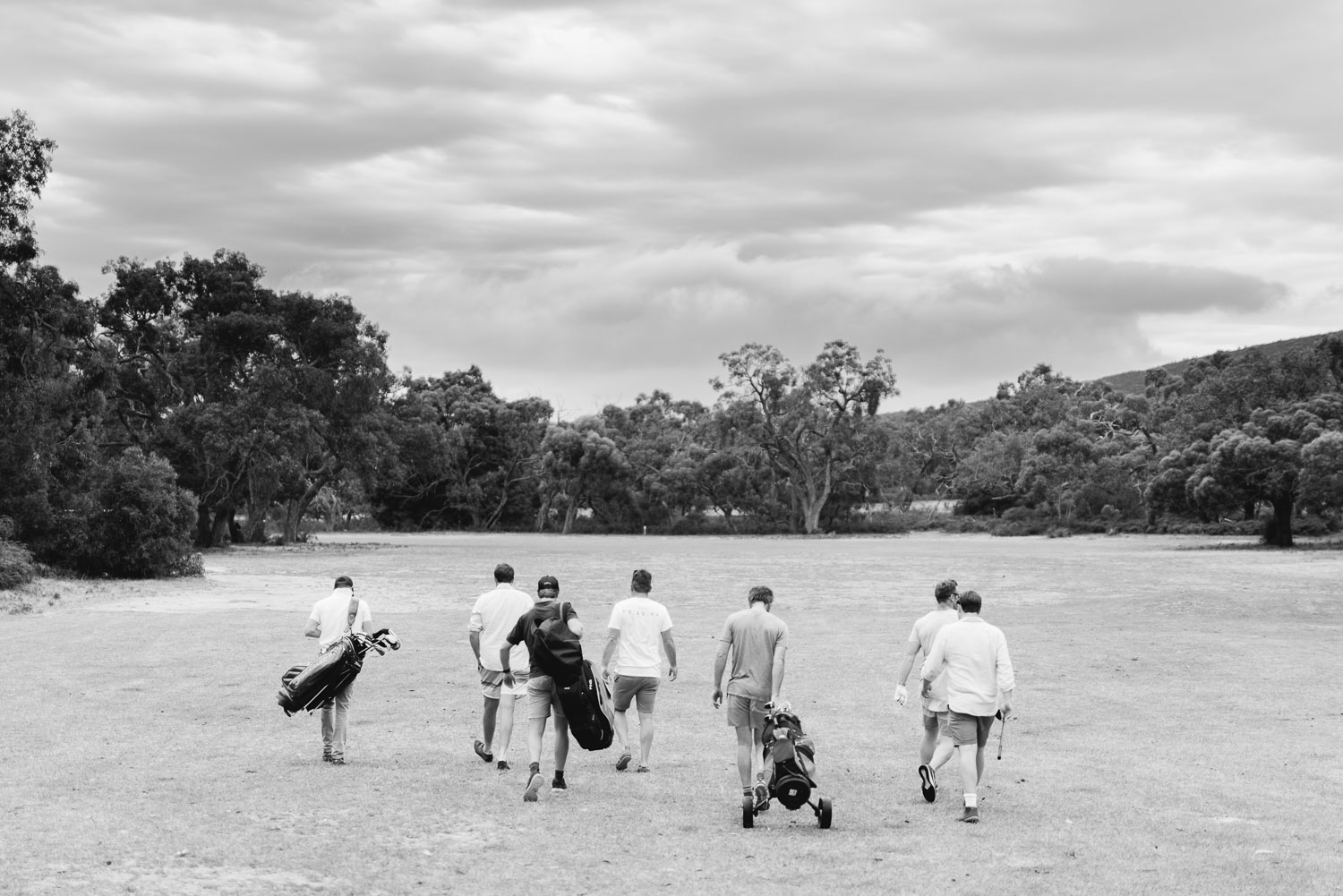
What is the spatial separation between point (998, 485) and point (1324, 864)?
9568cm

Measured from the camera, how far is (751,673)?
10.2 m

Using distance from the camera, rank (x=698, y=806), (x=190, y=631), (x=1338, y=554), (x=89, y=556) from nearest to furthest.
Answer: (x=698, y=806)
(x=190, y=631)
(x=89, y=556)
(x=1338, y=554)

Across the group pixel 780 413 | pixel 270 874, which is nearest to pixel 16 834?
pixel 270 874

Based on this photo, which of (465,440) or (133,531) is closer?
(133,531)

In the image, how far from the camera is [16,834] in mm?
9023

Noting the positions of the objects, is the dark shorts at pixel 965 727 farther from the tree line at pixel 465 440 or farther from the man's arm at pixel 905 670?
the tree line at pixel 465 440

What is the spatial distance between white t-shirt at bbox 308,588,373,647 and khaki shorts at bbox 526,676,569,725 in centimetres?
219

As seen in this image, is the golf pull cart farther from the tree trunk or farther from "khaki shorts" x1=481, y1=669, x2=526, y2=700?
the tree trunk

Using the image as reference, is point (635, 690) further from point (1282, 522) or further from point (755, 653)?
point (1282, 522)

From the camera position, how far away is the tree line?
42.3 metres

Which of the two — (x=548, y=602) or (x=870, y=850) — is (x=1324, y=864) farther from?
(x=548, y=602)

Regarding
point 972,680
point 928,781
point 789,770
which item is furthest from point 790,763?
point 972,680

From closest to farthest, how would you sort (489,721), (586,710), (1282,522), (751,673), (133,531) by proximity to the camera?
(751,673) → (586,710) → (489,721) → (133,531) → (1282,522)

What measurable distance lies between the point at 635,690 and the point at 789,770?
2117 mm
